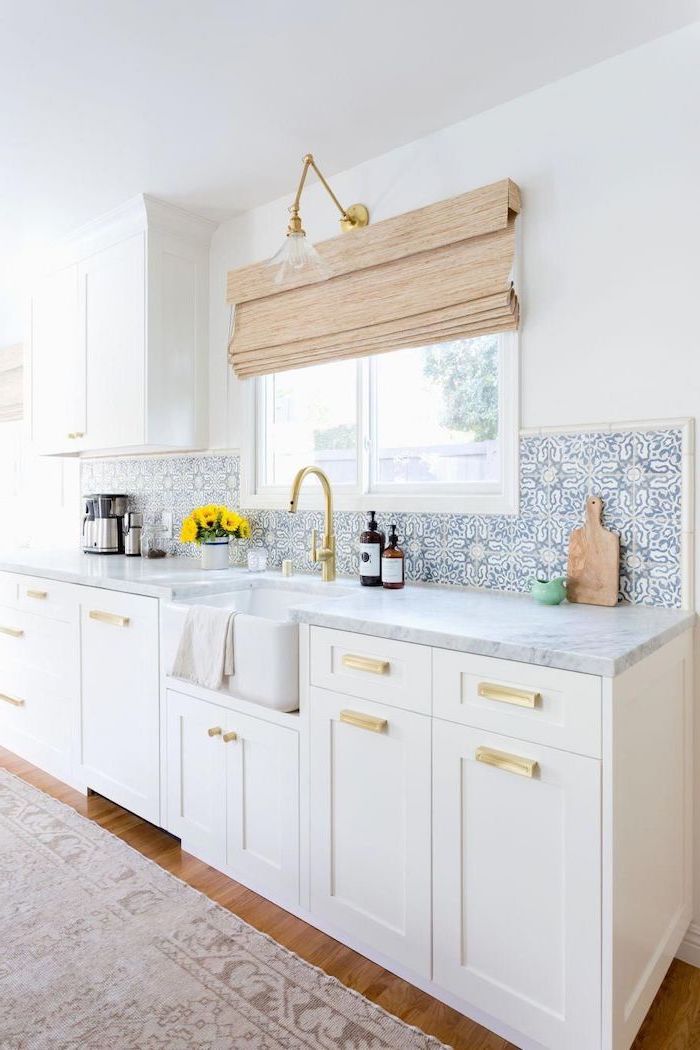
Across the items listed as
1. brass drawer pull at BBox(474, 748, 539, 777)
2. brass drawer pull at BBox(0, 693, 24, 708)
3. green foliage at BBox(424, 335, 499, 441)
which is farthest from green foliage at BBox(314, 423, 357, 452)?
brass drawer pull at BBox(0, 693, 24, 708)

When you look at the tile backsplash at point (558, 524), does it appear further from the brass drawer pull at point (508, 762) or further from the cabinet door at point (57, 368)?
the cabinet door at point (57, 368)

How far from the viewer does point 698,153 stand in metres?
1.70

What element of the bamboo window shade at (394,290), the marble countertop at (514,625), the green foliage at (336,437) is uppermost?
the bamboo window shade at (394,290)

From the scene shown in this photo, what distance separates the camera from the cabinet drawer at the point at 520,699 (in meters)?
1.23

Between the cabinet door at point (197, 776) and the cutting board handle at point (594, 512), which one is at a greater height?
the cutting board handle at point (594, 512)

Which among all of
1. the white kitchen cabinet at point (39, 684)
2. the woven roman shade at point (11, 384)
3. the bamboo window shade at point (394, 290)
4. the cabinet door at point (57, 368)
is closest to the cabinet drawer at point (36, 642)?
the white kitchen cabinet at point (39, 684)

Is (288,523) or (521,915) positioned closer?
(521,915)

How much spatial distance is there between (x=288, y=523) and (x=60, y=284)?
5.78 ft

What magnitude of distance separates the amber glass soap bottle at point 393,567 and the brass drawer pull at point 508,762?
0.79 meters

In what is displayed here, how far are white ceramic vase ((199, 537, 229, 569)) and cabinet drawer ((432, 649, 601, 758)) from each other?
144cm

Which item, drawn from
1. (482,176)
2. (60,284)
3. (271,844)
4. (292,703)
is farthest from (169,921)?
(60,284)

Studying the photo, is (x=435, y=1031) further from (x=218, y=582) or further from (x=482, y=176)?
(x=482, y=176)

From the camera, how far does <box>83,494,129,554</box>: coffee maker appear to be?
3293 mm

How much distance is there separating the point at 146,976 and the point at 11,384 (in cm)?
396
